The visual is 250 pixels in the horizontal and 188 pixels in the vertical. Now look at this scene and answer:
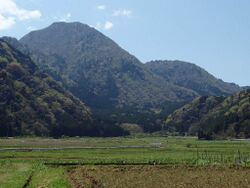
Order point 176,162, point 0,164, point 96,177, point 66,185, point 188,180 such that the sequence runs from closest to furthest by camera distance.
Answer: point 66,185
point 188,180
point 96,177
point 0,164
point 176,162

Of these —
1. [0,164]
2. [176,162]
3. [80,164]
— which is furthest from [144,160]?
[0,164]

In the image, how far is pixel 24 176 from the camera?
227ft

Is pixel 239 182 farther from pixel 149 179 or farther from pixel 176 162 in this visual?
pixel 176 162

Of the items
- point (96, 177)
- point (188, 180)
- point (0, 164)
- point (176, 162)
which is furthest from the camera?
point (176, 162)

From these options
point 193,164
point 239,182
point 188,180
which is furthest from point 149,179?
point 193,164

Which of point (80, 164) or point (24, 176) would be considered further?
point (80, 164)

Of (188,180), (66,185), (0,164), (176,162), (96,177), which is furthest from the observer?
(176,162)

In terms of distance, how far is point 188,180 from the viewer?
210ft

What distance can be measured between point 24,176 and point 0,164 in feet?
85.6

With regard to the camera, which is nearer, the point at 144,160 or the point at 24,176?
the point at 24,176

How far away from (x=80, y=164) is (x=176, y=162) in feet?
68.4

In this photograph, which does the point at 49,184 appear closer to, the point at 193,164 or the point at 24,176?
the point at 24,176

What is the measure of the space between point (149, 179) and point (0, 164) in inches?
1535

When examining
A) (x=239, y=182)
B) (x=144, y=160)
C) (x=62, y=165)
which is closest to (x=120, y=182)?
(x=239, y=182)
